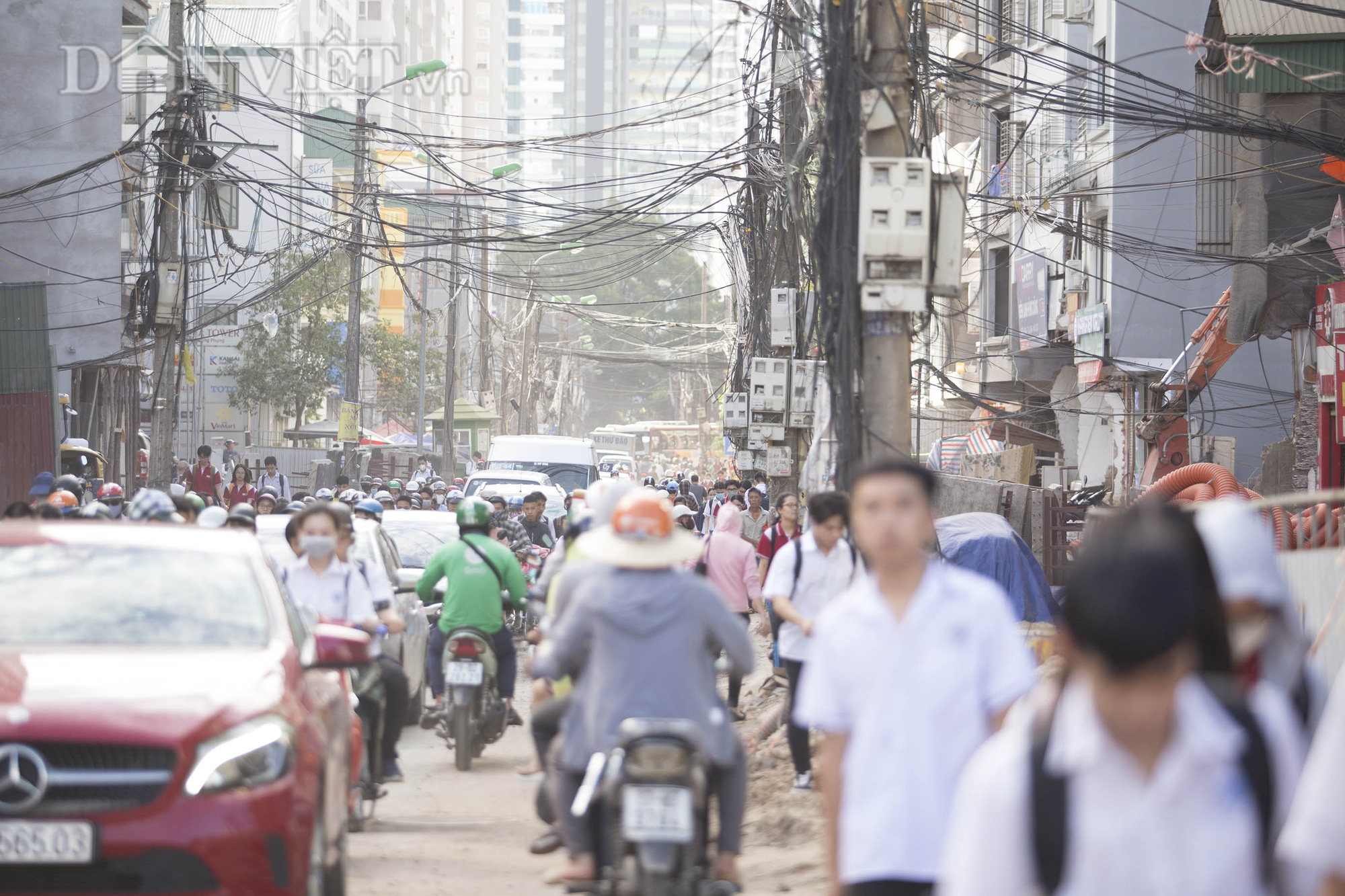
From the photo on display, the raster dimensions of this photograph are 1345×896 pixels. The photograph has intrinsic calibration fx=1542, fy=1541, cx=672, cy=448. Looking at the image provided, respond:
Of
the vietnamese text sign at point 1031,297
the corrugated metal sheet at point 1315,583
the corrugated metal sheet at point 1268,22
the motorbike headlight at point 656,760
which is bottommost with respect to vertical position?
the motorbike headlight at point 656,760

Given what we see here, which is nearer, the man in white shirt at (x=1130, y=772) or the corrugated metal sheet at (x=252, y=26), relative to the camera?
the man in white shirt at (x=1130, y=772)

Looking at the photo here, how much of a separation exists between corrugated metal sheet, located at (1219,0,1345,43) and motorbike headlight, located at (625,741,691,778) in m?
12.5

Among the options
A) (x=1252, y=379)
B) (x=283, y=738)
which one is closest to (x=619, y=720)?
(x=283, y=738)

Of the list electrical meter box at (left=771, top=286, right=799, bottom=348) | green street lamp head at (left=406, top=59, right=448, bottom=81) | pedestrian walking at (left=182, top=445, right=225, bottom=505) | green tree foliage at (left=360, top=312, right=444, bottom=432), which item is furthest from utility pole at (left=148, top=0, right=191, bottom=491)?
green tree foliage at (left=360, top=312, right=444, bottom=432)

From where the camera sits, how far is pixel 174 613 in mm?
5703

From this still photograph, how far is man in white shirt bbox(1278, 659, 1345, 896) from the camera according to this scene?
6.54 ft

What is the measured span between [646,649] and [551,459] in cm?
2471

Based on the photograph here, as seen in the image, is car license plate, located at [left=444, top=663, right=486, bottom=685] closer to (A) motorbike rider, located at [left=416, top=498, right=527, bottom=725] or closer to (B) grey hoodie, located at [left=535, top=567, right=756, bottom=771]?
(A) motorbike rider, located at [left=416, top=498, right=527, bottom=725]

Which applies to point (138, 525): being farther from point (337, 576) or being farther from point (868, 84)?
point (868, 84)

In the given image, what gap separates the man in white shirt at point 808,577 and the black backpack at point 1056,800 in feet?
20.4

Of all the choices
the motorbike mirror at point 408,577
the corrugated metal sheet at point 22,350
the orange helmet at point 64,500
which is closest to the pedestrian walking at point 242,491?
the corrugated metal sheet at point 22,350

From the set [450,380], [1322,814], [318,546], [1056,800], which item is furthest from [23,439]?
[1322,814]

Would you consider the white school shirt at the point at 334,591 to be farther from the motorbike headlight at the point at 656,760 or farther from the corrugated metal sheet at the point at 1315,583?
the corrugated metal sheet at the point at 1315,583

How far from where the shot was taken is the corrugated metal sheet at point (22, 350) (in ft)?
77.4
